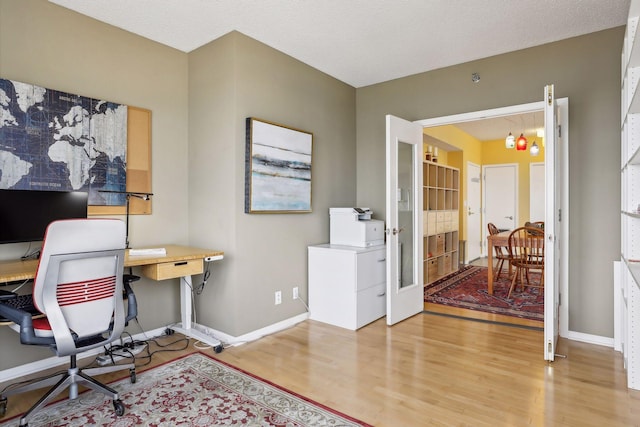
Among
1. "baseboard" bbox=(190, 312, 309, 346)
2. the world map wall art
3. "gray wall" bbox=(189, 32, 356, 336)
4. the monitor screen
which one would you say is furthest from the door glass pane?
the monitor screen

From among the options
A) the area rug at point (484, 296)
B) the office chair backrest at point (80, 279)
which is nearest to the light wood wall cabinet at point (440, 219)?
the area rug at point (484, 296)

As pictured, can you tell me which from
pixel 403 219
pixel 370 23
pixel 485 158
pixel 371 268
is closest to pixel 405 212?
pixel 403 219

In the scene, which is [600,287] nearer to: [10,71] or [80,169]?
[80,169]

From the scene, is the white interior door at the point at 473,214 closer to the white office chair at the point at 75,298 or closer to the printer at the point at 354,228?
the printer at the point at 354,228

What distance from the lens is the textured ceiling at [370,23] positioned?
2.70 m

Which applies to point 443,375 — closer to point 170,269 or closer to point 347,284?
point 347,284

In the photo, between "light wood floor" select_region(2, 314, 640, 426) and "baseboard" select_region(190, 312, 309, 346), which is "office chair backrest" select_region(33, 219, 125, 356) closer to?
"light wood floor" select_region(2, 314, 640, 426)

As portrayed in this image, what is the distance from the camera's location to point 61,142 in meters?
2.68

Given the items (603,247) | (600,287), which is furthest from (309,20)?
(600,287)

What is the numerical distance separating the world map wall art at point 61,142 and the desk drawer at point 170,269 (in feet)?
2.50

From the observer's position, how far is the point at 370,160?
4402 mm

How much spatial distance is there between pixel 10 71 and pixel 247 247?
202 cm

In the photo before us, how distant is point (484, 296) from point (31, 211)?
182 inches

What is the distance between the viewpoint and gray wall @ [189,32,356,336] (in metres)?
3.12
